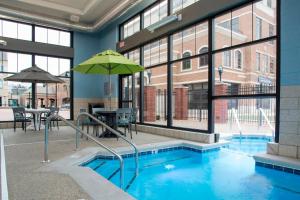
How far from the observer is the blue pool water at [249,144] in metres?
5.74

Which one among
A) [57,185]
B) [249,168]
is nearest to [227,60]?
[249,168]

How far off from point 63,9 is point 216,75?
805cm

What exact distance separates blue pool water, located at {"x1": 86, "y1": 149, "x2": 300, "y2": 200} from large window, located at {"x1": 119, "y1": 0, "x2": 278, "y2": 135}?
144 cm

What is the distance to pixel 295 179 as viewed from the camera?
3.59 metres

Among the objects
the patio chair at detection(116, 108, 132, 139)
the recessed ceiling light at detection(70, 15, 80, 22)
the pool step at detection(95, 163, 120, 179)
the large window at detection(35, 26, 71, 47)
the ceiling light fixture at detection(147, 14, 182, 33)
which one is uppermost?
the recessed ceiling light at detection(70, 15, 80, 22)

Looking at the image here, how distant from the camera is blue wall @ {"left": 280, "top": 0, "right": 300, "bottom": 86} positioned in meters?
3.98

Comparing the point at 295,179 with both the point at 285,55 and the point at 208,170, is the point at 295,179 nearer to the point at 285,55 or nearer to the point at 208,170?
the point at 208,170

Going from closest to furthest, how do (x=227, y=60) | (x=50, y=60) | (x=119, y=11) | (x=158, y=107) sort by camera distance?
(x=119, y=11) < (x=50, y=60) < (x=158, y=107) < (x=227, y=60)

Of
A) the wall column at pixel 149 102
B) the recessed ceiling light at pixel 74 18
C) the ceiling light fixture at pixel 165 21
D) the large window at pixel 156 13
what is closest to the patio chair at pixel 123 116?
the ceiling light fixture at pixel 165 21

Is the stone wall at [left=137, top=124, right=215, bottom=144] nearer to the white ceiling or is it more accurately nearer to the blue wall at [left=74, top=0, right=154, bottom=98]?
the blue wall at [left=74, top=0, right=154, bottom=98]

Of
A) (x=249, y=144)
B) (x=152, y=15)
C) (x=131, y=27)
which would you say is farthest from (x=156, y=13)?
(x=249, y=144)

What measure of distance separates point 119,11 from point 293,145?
6.45 m

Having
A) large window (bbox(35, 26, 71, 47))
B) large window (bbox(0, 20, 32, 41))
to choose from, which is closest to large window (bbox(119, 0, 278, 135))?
large window (bbox(35, 26, 71, 47))

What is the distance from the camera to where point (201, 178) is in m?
3.74
